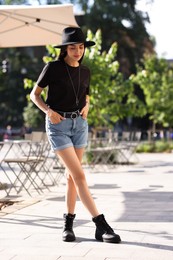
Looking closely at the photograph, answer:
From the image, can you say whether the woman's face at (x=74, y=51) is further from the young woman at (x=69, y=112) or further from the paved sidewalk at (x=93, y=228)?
the paved sidewalk at (x=93, y=228)

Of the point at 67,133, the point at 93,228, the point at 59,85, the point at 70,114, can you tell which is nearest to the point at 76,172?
the point at 67,133

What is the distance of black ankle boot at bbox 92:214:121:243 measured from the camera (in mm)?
5570

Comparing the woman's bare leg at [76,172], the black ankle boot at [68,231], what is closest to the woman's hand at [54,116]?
the woman's bare leg at [76,172]

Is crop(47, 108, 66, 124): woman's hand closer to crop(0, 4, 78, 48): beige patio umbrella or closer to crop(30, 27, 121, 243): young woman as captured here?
crop(30, 27, 121, 243): young woman

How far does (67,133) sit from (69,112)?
18 cm

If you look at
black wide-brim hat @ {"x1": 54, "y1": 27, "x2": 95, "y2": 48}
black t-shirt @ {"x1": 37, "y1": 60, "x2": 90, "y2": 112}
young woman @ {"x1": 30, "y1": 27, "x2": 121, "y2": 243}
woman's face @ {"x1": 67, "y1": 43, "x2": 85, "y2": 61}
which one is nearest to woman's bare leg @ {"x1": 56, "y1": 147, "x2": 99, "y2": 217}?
young woman @ {"x1": 30, "y1": 27, "x2": 121, "y2": 243}

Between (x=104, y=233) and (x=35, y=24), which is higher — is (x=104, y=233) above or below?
below

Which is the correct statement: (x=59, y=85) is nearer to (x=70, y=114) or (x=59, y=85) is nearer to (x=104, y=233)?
(x=70, y=114)

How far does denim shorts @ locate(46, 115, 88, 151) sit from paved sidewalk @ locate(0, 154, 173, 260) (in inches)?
32.8

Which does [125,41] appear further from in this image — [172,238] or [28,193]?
[172,238]

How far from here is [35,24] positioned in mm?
11414

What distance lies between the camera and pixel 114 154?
61.1 feet

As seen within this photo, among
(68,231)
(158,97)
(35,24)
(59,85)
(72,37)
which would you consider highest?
(35,24)

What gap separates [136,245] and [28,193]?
4730mm
